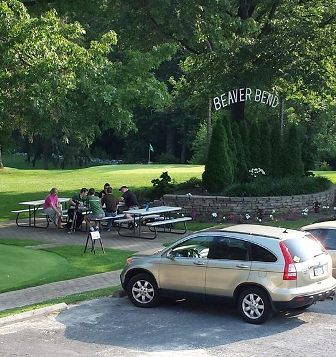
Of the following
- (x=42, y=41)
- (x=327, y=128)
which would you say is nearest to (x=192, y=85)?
(x=42, y=41)

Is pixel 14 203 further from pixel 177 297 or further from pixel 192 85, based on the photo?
pixel 177 297

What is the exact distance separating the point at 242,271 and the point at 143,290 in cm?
198

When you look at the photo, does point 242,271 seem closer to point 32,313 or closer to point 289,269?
point 289,269

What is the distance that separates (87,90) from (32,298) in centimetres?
718

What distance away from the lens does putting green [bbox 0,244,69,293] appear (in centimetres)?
1397

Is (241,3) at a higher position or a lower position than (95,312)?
higher

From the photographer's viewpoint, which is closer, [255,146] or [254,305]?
[254,305]

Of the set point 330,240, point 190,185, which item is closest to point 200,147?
point 190,185

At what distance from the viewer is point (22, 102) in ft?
55.5

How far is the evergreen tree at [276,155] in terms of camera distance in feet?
90.0

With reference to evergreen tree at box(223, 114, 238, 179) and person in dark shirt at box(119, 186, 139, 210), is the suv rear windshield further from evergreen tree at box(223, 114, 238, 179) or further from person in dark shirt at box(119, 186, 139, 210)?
evergreen tree at box(223, 114, 238, 179)

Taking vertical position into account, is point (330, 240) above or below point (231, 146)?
below

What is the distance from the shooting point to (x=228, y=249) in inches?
446

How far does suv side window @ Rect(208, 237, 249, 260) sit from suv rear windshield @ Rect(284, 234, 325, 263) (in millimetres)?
694
